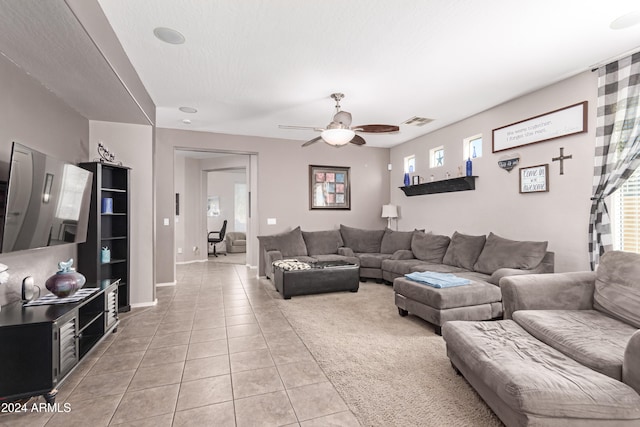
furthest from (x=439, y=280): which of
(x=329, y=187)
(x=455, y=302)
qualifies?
(x=329, y=187)

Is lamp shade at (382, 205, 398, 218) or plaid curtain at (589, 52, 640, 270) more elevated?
plaid curtain at (589, 52, 640, 270)

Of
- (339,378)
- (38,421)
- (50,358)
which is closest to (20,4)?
(50,358)

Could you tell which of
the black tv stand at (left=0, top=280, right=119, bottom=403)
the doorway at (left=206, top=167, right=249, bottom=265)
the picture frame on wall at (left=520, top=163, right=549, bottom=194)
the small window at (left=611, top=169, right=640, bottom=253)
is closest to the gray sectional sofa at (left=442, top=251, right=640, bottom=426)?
the small window at (left=611, top=169, right=640, bottom=253)

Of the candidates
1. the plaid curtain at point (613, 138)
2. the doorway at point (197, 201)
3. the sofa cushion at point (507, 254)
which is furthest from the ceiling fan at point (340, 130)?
the doorway at point (197, 201)

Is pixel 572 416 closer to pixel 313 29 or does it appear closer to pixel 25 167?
pixel 313 29

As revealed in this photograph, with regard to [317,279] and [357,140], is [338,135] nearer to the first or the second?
[357,140]

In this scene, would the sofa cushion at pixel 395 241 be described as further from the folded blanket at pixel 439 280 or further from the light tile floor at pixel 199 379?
the light tile floor at pixel 199 379

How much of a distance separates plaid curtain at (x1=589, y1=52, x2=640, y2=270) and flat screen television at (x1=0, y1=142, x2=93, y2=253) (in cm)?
503

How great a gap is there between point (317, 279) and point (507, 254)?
98.2 inches

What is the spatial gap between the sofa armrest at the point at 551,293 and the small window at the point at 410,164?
3893 mm

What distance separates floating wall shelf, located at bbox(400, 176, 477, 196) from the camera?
465cm

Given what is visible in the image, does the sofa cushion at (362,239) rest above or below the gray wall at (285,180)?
below

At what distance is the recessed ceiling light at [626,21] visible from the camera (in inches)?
89.6

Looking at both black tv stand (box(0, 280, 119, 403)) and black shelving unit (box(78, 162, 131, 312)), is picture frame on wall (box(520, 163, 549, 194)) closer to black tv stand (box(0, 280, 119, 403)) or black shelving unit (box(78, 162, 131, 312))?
black tv stand (box(0, 280, 119, 403))
